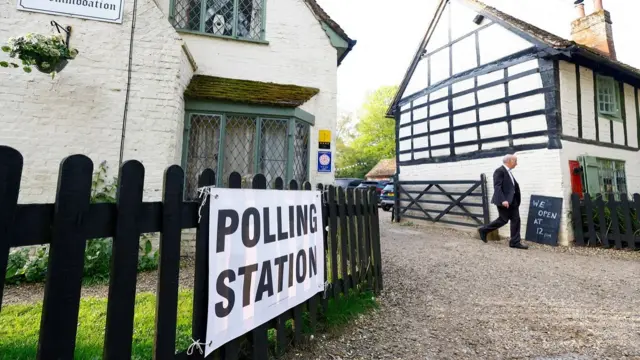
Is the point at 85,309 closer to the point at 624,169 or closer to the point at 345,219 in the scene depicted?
the point at 345,219

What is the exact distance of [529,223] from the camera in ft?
23.6

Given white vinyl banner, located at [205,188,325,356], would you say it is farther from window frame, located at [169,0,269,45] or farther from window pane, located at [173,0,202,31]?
window pane, located at [173,0,202,31]

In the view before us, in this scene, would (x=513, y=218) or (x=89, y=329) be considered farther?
(x=513, y=218)

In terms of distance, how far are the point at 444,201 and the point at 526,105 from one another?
3353 mm

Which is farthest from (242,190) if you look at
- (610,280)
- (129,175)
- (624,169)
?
(624,169)

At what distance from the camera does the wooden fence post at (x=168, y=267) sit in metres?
1.37

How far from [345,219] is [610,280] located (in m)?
4.22

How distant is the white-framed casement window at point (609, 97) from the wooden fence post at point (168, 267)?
10.9 m

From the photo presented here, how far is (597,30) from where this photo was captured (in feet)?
29.9

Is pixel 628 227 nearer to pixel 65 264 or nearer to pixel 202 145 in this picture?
pixel 202 145

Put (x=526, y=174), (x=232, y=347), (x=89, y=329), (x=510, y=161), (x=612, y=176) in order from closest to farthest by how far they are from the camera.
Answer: (x=232, y=347), (x=89, y=329), (x=510, y=161), (x=526, y=174), (x=612, y=176)

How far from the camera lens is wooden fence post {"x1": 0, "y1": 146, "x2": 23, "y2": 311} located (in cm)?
96

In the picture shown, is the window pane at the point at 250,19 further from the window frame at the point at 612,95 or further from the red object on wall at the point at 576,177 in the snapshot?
the window frame at the point at 612,95

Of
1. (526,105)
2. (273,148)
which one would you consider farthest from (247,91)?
(526,105)
